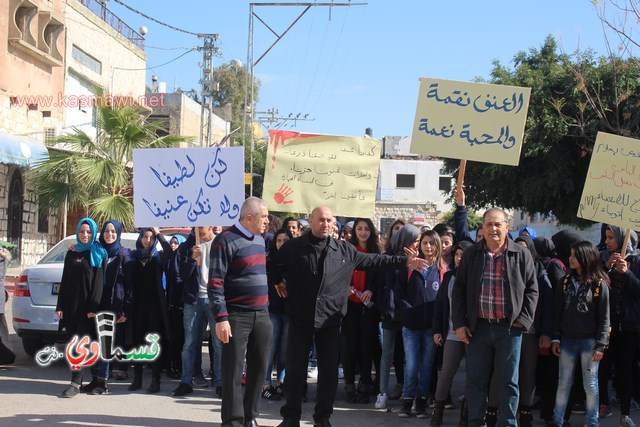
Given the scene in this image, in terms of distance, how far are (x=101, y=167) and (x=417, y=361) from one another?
1105 cm

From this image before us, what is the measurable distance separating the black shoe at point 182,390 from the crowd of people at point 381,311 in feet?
0.67

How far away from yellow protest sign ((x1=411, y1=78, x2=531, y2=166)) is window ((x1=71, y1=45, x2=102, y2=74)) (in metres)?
21.4

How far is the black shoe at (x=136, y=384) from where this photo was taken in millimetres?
8531

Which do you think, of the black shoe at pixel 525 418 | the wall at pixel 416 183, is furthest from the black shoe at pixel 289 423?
the wall at pixel 416 183

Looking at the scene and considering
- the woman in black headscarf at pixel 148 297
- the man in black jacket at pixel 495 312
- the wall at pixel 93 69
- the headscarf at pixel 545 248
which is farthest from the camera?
the wall at pixel 93 69

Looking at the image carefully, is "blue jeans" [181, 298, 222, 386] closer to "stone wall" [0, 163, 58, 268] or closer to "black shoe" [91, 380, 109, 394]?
"black shoe" [91, 380, 109, 394]

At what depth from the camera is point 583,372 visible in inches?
267

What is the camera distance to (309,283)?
6.79 metres

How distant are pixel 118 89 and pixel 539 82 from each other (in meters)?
16.4

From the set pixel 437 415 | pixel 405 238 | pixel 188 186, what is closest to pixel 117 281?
pixel 188 186

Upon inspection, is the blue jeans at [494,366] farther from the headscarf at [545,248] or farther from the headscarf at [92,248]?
the headscarf at [92,248]

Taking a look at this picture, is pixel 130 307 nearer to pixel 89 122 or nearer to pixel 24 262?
pixel 24 262

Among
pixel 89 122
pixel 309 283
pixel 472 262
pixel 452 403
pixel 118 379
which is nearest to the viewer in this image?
pixel 472 262

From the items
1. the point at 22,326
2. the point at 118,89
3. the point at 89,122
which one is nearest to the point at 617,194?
the point at 22,326
